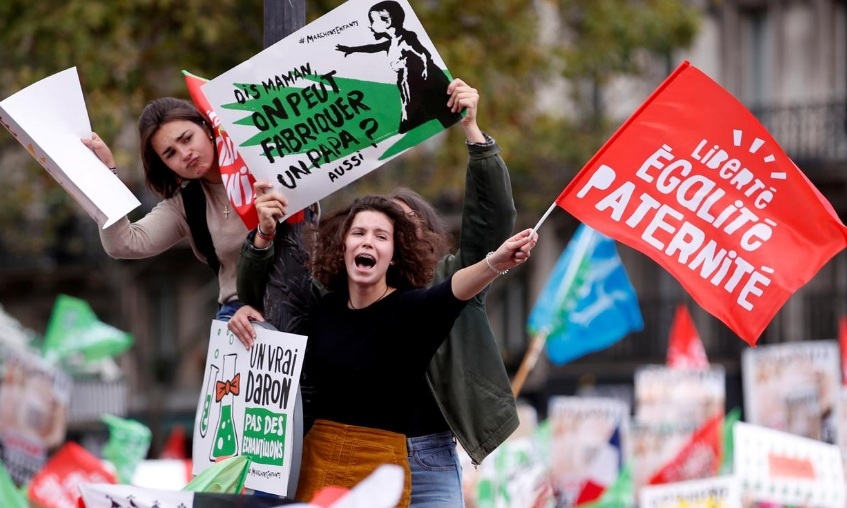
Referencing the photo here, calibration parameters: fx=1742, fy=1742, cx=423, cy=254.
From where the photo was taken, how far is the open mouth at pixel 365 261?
17.1ft

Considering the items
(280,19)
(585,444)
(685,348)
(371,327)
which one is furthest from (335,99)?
(685,348)

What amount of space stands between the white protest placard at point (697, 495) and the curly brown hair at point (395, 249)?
12.2 feet

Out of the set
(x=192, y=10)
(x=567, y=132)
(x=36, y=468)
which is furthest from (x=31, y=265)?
(x=36, y=468)

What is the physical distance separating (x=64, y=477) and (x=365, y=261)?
3.96m

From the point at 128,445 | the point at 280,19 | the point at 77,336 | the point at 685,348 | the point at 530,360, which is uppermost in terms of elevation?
the point at 685,348

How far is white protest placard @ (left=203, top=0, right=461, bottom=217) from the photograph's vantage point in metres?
5.30

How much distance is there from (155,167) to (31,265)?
84.9 feet

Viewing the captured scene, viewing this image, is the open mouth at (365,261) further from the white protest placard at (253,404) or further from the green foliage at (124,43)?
the green foliage at (124,43)

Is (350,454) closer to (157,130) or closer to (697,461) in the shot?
(157,130)

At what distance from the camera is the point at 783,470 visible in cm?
895

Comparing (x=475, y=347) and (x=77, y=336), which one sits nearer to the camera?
(x=475, y=347)

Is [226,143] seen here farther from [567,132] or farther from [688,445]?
[567,132]

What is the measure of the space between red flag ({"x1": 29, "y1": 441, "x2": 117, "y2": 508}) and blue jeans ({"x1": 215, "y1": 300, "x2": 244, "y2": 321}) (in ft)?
9.97

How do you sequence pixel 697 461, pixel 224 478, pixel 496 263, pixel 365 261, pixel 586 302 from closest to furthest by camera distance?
1. pixel 496 263
2. pixel 224 478
3. pixel 365 261
4. pixel 697 461
5. pixel 586 302
